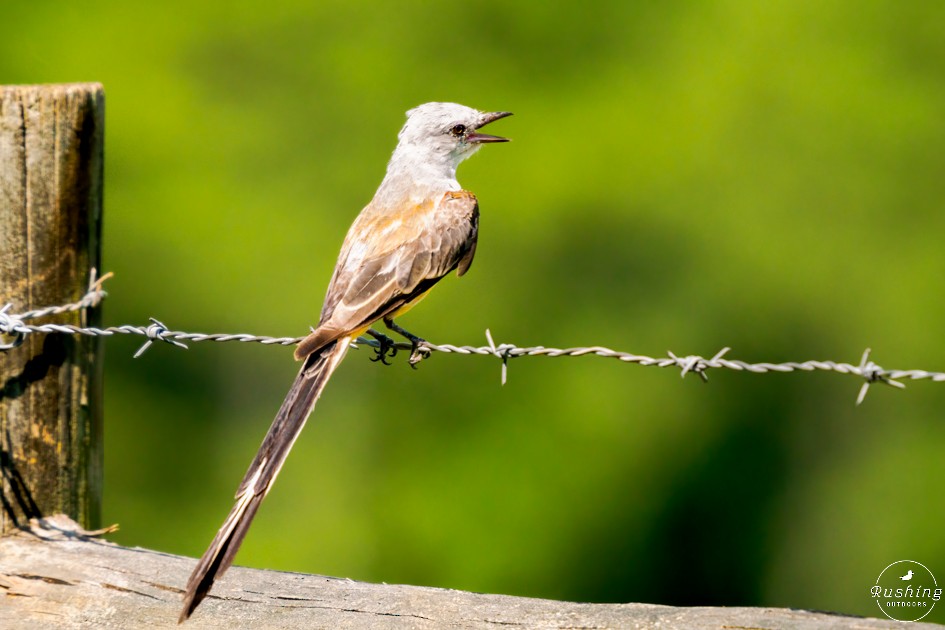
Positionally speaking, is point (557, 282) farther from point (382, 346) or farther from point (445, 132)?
point (382, 346)

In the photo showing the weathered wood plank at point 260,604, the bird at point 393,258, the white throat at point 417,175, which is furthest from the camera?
the white throat at point 417,175

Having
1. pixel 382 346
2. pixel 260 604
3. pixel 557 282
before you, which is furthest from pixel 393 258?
pixel 557 282

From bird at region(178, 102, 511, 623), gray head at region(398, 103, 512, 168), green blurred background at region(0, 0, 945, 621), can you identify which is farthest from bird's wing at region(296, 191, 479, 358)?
green blurred background at region(0, 0, 945, 621)

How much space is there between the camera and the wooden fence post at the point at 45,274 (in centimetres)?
404

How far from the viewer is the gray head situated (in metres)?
6.16

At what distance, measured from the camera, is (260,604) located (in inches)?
141

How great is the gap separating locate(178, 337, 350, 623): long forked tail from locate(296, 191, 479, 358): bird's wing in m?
0.29

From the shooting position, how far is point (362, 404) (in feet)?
46.1

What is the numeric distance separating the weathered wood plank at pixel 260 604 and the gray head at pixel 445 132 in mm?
2879

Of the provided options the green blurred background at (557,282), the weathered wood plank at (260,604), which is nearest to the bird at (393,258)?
the weathered wood plank at (260,604)

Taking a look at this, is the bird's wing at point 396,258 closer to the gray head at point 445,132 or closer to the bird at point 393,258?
the bird at point 393,258

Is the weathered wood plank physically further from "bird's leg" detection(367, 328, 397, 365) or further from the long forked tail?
"bird's leg" detection(367, 328, 397, 365)

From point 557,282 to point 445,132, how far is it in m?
8.60

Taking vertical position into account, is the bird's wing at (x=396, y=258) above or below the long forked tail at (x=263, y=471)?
above
